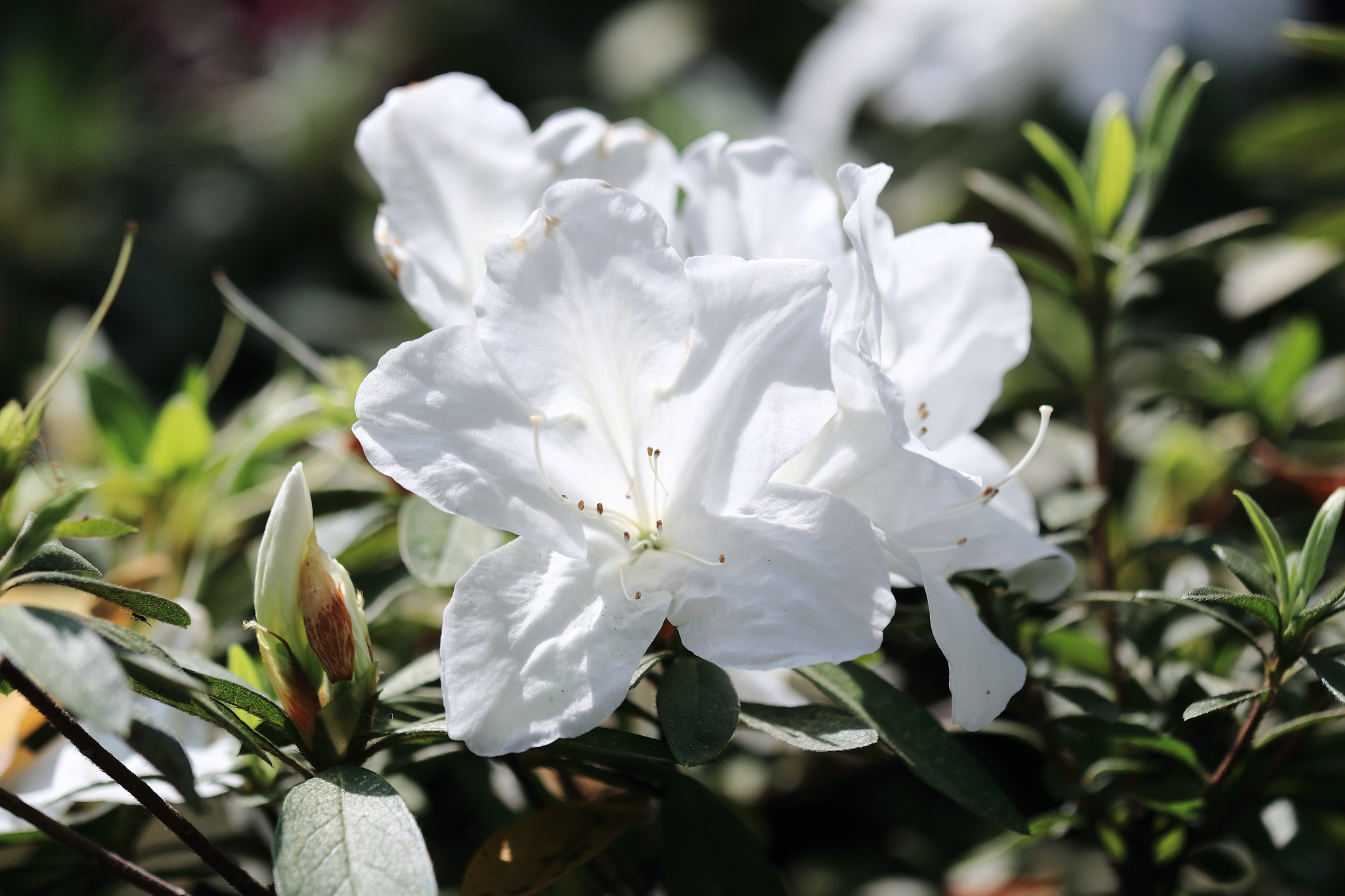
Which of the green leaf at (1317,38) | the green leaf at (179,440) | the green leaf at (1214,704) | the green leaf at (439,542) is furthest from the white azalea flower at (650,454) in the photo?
the green leaf at (1317,38)

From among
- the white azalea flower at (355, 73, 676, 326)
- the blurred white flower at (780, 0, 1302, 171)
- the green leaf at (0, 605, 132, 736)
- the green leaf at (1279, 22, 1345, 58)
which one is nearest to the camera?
the green leaf at (0, 605, 132, 736)

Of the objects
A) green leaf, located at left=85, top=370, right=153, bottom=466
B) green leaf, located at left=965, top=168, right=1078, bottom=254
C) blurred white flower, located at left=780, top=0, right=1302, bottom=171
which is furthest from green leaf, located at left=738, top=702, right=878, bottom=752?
blurred white flower, located at left=780, top=0, right=1302, bottom=171

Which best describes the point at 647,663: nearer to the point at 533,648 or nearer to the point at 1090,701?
the point at 533,648

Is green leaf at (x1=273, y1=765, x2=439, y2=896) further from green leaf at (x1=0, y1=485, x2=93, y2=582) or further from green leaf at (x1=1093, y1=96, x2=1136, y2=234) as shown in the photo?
green leaf at (x1=1093, y1=96, x2=1136, y2=234)

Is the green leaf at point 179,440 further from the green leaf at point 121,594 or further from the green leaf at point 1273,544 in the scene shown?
the green leaf at point 1273,544

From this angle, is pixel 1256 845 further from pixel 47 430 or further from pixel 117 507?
pixel 47 430

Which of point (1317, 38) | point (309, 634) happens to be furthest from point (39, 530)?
point (1317, 38)
